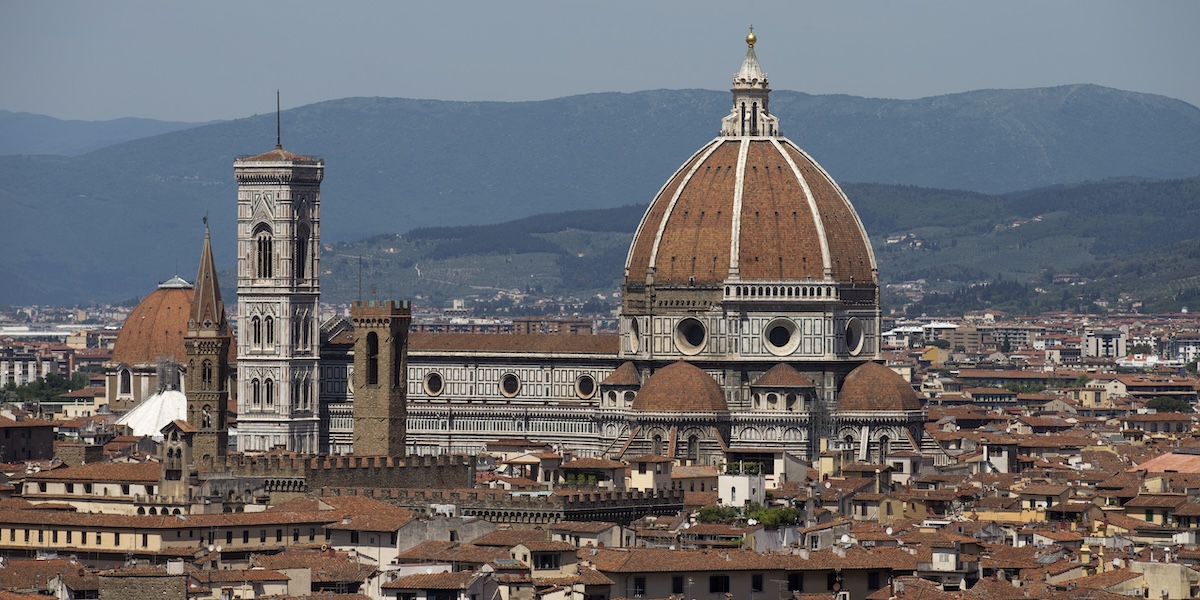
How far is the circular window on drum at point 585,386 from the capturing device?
135m

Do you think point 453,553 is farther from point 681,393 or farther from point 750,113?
point 750,113

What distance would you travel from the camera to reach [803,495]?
9425cm

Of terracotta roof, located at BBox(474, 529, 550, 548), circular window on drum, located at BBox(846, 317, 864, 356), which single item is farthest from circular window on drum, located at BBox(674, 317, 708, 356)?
terracotta roof, located at BBox(474, 529, 550, 548)

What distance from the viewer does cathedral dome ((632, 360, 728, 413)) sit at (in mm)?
125438

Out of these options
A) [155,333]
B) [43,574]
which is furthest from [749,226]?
[43,574]

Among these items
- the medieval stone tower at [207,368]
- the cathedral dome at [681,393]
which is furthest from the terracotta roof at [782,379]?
the medieval stone tower at [207,368]

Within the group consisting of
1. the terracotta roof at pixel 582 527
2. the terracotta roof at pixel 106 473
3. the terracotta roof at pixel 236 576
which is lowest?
the terracotta roof at pixel 236 576

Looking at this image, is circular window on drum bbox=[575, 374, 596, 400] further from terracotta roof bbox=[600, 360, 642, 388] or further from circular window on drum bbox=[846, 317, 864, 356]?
circular window on drum bbox=[846, 317, 864, 356]

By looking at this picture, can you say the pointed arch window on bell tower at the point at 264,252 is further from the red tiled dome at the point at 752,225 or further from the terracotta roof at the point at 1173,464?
the terracotta roof at the point at 1173,464

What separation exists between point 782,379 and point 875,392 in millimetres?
3711

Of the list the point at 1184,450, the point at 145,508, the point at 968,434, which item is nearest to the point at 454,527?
the point at 145,508

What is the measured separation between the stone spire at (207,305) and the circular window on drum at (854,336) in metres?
24.9

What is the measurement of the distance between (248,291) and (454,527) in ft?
206

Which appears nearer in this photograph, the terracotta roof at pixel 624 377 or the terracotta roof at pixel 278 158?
the terracotta roof at pixel 624 377
